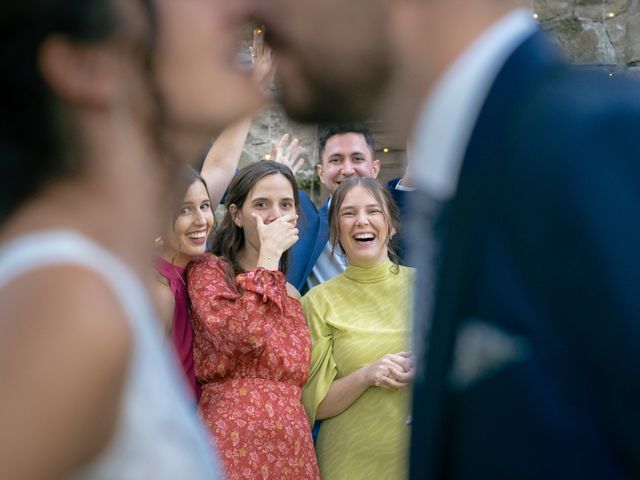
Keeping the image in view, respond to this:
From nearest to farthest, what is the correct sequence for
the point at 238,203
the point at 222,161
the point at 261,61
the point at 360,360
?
the point at 261,61, the point at 360,360, the point at 238,203, the point at 222,161

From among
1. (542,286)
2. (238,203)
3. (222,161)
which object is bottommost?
(542,286)

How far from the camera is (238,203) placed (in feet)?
13.0

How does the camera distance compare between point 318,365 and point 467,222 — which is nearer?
point 467,222

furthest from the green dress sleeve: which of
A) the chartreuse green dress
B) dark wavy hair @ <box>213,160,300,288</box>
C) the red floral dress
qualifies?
dark wavy hair @ <box>213,160,300,288</box>

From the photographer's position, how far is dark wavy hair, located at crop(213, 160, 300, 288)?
3918mm

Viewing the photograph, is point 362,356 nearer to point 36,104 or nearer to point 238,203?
point 238,203

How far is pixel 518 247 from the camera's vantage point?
873 millimetres

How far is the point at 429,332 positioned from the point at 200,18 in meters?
0.40

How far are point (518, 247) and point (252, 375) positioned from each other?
2.66m

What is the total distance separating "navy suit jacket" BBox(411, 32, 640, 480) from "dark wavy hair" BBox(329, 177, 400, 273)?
10.3 ft

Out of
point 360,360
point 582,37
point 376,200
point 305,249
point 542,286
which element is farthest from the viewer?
point 582,37

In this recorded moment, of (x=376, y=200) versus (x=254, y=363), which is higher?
(x=376, y=200)

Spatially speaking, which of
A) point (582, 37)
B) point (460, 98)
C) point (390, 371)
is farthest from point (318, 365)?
point (582, 37)

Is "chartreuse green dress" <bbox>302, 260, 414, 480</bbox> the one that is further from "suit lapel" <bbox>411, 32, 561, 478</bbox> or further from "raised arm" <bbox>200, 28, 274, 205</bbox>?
"suit lapel" <bbox>411, 32, 561, 478</bbox>
